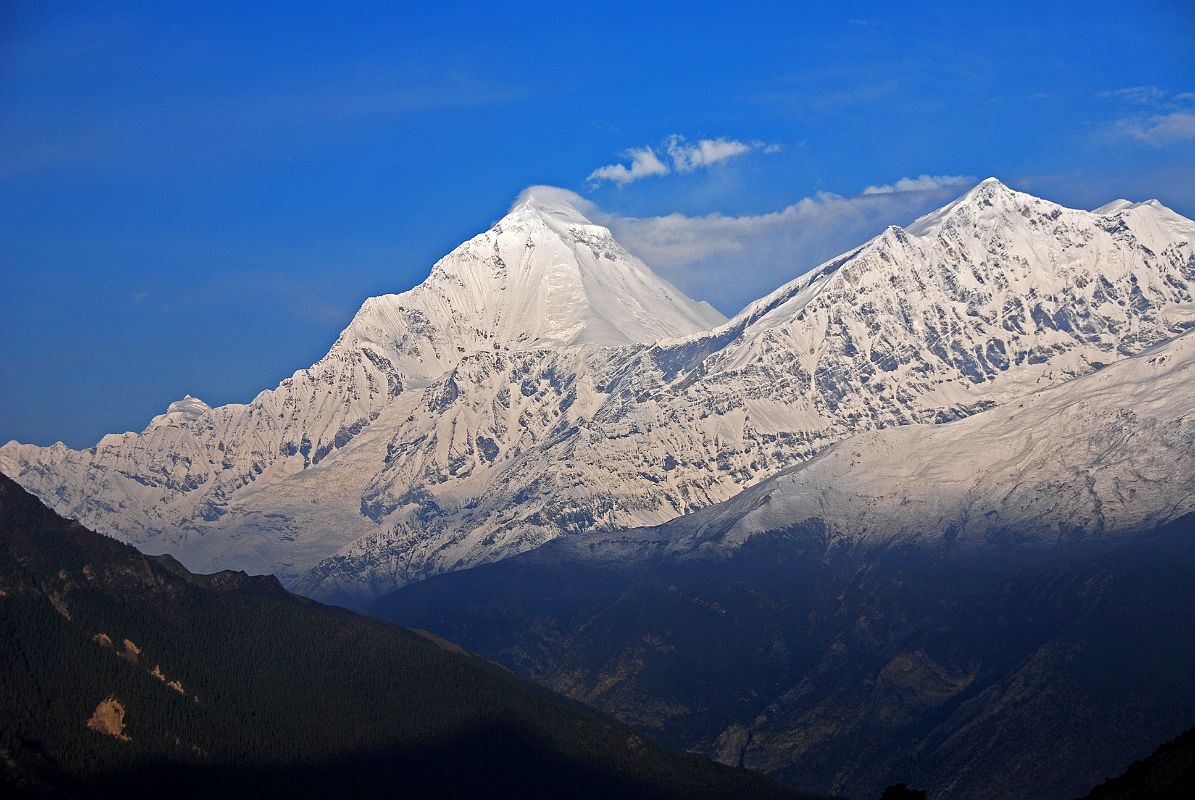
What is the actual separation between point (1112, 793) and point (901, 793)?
1746 cm

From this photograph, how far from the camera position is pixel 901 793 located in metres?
184

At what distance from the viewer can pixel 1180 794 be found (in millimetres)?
174625

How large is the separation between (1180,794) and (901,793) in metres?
22.9

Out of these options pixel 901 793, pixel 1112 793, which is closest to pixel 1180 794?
pixel 1112 793

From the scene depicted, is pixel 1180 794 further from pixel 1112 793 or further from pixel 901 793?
pixel 901 793

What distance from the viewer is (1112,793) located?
183625 mm

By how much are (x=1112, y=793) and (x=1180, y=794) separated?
Result: 9698mm
